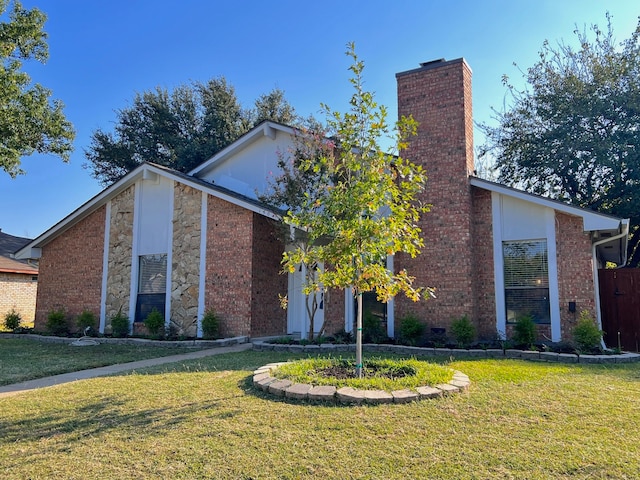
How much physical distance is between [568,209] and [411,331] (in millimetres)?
4172

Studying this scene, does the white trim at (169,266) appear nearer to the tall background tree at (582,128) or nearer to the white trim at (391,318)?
the white trim at (391,318)

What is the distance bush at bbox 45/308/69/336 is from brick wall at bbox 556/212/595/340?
13.5 meters

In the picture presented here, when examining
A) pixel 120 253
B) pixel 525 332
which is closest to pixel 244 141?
pixel 120 253

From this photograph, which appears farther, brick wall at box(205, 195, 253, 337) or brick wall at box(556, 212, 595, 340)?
brick wall at box(205, 195, 253, 337)

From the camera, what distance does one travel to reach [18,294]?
64.3 ft

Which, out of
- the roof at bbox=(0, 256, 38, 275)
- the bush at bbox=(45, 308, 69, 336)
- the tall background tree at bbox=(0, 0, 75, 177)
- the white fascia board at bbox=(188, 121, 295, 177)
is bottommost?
the bush at bbox=(45, 308, 69, 336)

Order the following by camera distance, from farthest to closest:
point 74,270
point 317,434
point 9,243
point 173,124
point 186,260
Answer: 1. point 173,124
2. point 9,243
3. point 74,270
4. point 186,260
5. point 317,434

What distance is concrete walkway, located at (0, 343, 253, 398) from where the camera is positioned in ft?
20.7

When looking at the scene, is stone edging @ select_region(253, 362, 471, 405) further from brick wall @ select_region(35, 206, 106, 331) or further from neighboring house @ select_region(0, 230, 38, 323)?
neighboring house @ select_region(0, 230, 38, 323)

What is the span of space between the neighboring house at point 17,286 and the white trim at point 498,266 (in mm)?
18087

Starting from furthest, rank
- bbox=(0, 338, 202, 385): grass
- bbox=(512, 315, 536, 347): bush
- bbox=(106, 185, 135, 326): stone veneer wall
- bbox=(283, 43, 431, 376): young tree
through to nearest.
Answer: bbox=(106, 185, 135, 326): stone veneer wall < bbox=(512, 315, 536, 347): bush < bbox=(0, 338, 202, 385): grass < bbox=(283, 43, 431, 376): young tree

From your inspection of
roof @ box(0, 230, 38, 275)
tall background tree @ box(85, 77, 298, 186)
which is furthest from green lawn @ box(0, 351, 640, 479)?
tall background tree @ box(85, 77, 298, 186)

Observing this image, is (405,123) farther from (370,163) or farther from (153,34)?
(153,34)

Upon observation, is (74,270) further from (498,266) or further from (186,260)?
(498,266)
